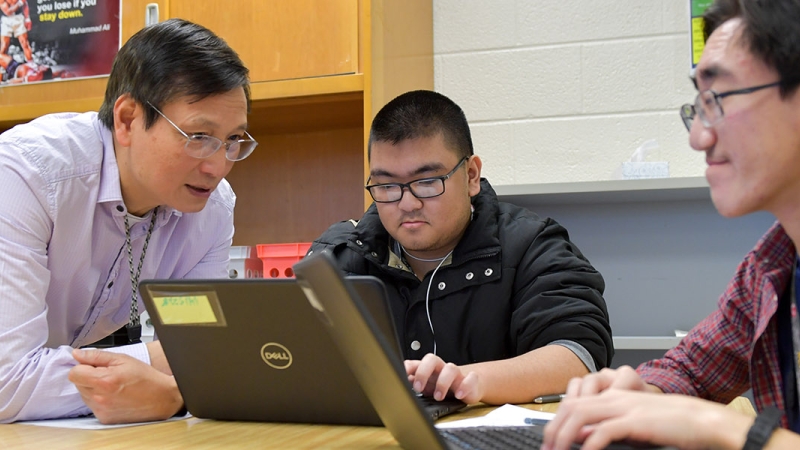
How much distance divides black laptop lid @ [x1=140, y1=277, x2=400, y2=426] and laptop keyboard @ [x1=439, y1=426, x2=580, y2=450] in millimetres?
176

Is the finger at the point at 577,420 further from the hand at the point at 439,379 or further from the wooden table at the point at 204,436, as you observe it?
the hand at the point at 439,379

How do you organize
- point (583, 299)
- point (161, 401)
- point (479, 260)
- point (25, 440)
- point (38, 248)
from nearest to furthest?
1. point (25, 440)
2. point (161, 401)
3. point (38, 248)
4. point (583, 299)
5. point (479, 260)

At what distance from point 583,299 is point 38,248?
1000 mm

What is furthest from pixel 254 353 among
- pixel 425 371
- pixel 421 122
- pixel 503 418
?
pixel 421 122

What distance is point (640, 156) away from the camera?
2035 mm

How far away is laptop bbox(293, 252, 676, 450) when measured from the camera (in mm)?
622

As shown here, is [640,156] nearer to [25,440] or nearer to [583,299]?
[583,299]

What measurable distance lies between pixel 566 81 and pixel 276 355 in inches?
61.7

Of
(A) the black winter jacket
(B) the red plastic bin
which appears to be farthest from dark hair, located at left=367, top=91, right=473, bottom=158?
(B) the red plastic bin

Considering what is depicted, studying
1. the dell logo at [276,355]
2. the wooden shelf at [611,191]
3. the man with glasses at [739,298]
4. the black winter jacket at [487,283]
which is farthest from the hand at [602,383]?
the wooden shelf at [611,191]

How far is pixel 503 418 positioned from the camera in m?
0.99

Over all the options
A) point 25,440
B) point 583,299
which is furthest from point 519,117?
point 25,440

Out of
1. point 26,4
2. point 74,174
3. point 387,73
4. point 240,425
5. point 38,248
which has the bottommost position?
point 240,425

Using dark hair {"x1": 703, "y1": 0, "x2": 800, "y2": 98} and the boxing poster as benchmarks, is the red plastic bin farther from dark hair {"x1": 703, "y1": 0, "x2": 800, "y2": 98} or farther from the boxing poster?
dark hair {"x1": 703, "y1": 0, "x2": 800, "y2": 98}
